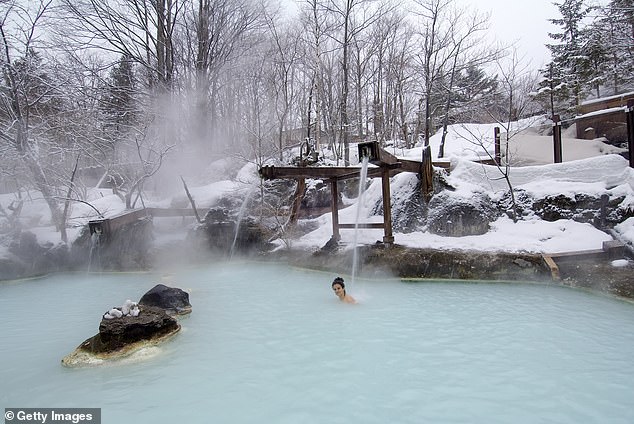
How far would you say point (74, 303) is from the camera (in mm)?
6695

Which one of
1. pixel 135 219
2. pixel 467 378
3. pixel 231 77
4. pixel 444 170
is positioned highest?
pixel 231 77

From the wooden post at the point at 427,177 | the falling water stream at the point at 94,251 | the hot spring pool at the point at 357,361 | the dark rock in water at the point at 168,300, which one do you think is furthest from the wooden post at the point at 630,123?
the falling water stream at the point at 94,251

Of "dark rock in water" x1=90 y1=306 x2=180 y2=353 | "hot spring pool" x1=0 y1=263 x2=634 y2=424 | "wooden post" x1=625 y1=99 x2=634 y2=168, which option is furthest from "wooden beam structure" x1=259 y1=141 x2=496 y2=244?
"wooden post" x1=625 y1=99 x2=634 y2=168

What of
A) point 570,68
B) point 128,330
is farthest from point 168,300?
point 570,68

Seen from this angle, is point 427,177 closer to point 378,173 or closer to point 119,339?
point 378,173

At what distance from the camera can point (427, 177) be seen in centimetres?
914

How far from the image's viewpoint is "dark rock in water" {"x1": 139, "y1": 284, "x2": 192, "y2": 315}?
5688 millimetres

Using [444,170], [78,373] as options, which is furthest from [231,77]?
[78,373]

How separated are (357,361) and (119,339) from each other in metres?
2.72

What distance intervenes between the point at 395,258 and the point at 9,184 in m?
15.1

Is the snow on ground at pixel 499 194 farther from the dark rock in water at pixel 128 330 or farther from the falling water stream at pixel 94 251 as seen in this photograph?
the dark rock in water at pixel 128 330

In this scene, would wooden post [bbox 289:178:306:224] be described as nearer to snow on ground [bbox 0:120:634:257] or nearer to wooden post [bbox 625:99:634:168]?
snow on ground [bbox 0:120:634:257]

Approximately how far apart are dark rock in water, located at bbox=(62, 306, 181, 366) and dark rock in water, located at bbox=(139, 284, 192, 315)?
1042 mm

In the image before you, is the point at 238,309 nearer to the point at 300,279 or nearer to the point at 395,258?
the point at 300,279
